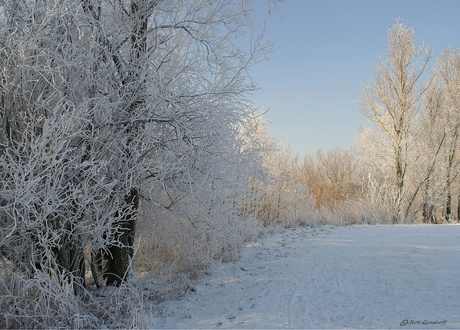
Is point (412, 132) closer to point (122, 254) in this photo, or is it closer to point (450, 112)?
point (450, 112)

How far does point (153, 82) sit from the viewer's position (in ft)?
12.3

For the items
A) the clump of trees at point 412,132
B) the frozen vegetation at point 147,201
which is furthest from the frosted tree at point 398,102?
the frozen vegetation at point 147,201

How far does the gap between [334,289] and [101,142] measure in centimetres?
308

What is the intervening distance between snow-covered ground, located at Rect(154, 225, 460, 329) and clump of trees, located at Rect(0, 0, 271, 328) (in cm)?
67

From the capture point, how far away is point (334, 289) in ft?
12.1

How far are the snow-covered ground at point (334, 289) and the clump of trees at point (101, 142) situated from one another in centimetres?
67

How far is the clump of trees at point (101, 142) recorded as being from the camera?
122 inches

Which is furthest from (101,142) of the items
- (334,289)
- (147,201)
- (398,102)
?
(398,102)

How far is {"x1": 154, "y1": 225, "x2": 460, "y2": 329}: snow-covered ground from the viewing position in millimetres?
2977

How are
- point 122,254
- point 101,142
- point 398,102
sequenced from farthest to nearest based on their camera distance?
1. point 398,102
2. point 122,254
3. point 101,142

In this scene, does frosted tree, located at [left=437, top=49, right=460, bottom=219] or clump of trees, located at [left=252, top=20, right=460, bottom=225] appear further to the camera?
frosted tree, located at [left=437, top=49, right=460, bottom=219]

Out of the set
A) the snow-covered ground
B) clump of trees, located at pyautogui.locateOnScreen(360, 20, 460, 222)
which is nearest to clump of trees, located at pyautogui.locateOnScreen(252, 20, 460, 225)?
clump of trees, located at pyautogui.locateOnScreen(360, 20, 460, 222)

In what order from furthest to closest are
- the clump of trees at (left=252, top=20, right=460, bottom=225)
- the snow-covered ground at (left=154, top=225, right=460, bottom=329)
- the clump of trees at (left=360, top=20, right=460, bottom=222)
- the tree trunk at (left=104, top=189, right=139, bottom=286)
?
the clump of trees at (left=360, top=20, right=460, bottom=222) < the clump of trees at (left=252, top=20, right=460, bottom=225) < the tree trunk at (left=104, top=189, right=139, bottom=286) < the snow-covered ground at (left=154, top=225, right=460, bottom=329)

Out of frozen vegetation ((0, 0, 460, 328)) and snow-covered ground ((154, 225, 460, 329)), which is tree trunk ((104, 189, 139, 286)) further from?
snow-covered ground ((154, 225, 460, 329))
